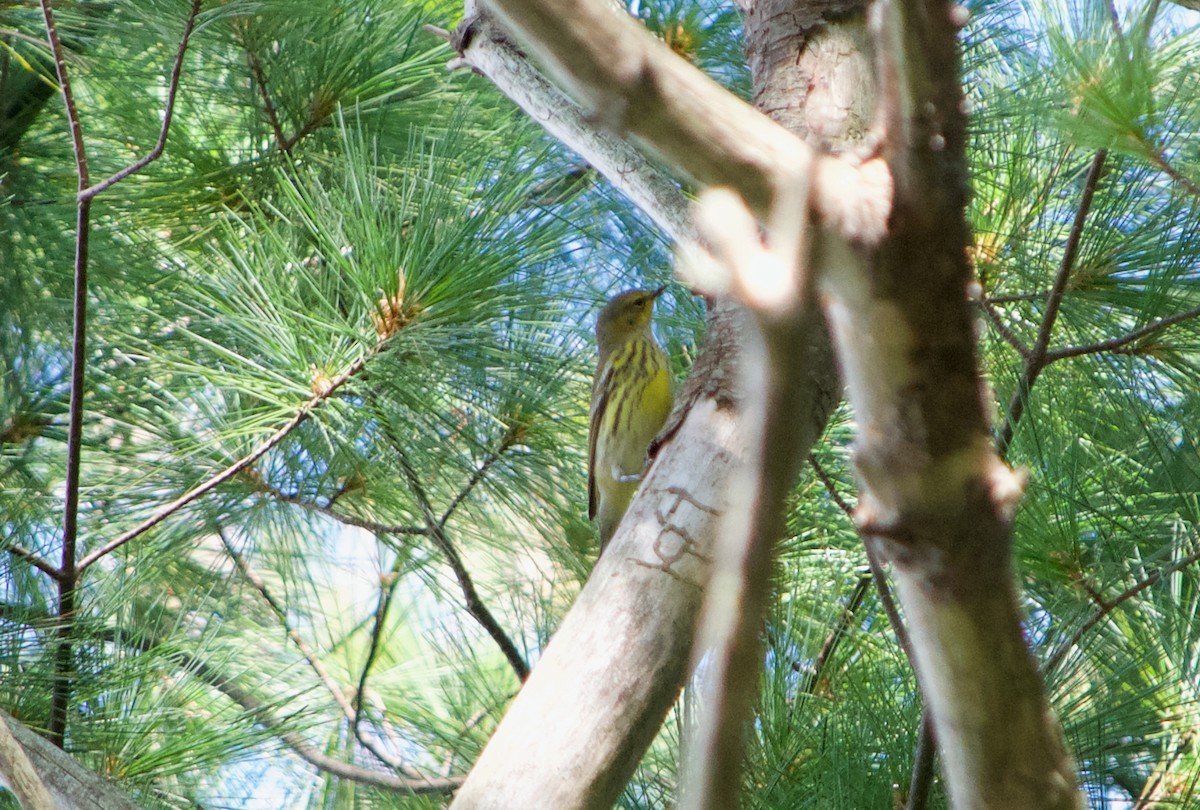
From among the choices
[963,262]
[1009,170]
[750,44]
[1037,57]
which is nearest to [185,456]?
[750,44]

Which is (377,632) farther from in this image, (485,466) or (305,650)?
(485,466)

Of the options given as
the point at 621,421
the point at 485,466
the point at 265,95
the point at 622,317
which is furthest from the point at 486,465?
the point at 265,95

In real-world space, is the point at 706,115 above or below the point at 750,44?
below

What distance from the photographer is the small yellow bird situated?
2.45m

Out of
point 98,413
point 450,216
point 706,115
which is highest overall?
point 450,216

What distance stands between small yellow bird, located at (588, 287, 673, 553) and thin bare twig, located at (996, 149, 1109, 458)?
0.84 meters

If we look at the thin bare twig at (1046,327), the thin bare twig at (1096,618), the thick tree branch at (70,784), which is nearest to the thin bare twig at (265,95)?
the thick tree branch at (70,784)

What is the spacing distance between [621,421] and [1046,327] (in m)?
1.01

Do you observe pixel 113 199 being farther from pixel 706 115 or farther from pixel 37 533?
pixel 706 115

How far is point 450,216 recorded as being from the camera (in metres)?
1.95

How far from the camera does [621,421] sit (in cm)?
248

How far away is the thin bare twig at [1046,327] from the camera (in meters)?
1.67

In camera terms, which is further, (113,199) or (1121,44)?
(113,199)

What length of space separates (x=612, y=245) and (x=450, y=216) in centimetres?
101
